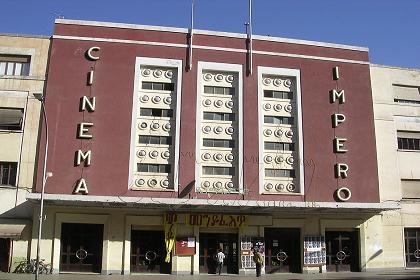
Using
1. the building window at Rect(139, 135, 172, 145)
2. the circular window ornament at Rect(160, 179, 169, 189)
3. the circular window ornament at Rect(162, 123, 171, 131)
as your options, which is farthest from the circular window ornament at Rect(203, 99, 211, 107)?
the circular window ornament at Rect(160, 179, 169, 189)

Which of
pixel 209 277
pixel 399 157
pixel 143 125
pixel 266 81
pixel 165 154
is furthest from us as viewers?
pixel 399 157

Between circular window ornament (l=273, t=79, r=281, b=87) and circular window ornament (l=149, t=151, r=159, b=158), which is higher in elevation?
circular window ornament (l=273, t=79, r=281, b=87)

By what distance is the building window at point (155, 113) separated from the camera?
32500mm

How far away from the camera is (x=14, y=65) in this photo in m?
32.4

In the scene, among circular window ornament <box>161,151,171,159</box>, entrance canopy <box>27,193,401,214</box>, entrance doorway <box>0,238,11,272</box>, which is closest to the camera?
entrance canopy <box>27,193,401,214</box>

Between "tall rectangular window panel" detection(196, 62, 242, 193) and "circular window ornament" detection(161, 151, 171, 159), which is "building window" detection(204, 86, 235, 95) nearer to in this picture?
"tall rectangular window panel" detection(196, 62, 242, 193)

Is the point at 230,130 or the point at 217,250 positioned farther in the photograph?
the point at 230,130

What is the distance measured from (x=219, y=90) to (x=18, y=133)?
1360 centimetres

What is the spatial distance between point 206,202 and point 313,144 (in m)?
9.16

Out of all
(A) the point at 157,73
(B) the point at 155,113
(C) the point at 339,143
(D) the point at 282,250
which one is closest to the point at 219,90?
(A) the point at 157,73

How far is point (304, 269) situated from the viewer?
32.0m

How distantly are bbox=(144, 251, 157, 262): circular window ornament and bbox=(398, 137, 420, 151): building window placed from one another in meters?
19.4

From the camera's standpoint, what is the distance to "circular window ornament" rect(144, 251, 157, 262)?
102 ft

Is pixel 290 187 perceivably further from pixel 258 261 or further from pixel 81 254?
pixel 81 254
